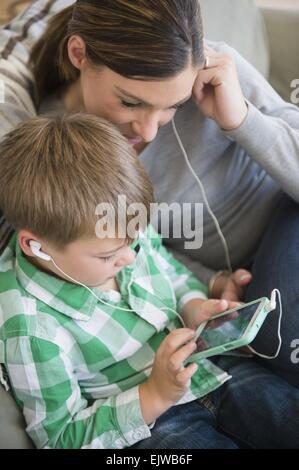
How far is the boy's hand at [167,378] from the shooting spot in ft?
2.64

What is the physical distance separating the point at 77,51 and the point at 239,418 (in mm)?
674

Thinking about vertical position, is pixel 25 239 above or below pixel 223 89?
below

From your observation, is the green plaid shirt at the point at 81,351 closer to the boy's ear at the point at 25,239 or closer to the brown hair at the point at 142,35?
the boy's ear at the point at 25,239

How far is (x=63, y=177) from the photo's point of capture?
0.74 metres

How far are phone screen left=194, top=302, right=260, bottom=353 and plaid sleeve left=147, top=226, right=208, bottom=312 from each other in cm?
12

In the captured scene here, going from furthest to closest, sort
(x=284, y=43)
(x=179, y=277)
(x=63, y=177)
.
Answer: (x=284, y=43) → (x=179, y=277) → (x=63, y=177)

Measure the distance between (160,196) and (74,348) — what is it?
40 cm

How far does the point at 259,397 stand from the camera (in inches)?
35.0

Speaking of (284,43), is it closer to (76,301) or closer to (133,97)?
(133,97)

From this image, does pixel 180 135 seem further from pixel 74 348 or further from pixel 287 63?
pixel 287 63

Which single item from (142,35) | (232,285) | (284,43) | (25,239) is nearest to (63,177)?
(25,239)

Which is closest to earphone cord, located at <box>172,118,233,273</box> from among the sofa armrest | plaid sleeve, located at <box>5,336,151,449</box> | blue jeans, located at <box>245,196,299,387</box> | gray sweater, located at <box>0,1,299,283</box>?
gray sweater, located at <box>0,1,299,283</box>

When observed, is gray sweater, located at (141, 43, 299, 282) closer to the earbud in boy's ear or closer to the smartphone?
the smartphone
